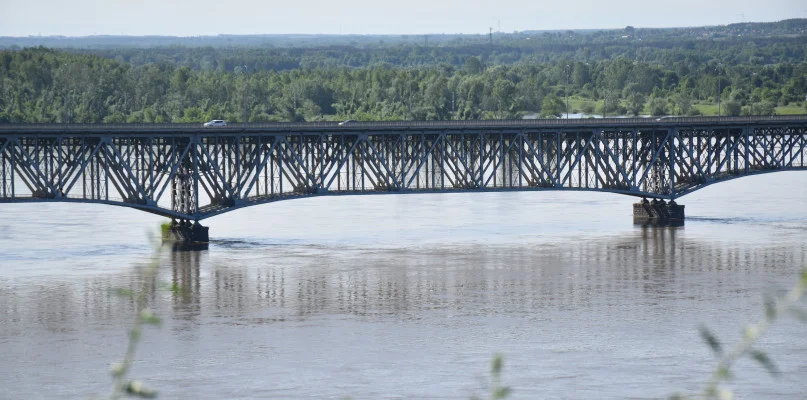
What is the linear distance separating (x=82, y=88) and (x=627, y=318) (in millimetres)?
155556

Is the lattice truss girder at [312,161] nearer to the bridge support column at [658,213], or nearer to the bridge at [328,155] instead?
the bridge at [328,155]

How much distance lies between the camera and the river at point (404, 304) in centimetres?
4416

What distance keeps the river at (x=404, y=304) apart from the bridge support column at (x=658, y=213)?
1.48 meters

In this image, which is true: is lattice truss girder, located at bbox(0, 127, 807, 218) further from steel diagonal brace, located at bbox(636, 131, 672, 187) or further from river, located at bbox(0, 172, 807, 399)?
river, located at bbox(0, 172, 807, 399)

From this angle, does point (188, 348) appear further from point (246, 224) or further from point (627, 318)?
point (246, 224)

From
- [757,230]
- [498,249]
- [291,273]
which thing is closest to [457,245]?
[498,249]

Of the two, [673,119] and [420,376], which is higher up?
[673,119]

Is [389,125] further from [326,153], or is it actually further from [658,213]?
[658,213]

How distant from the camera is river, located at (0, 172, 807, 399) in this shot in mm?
44156

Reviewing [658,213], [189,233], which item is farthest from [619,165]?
[189,233]

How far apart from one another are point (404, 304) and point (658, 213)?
4083 centimetres

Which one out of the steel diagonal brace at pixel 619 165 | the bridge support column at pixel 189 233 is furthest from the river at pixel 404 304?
the steel diagonal brace at pixel 619 165

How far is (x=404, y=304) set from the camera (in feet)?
199

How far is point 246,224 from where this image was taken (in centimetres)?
9950
